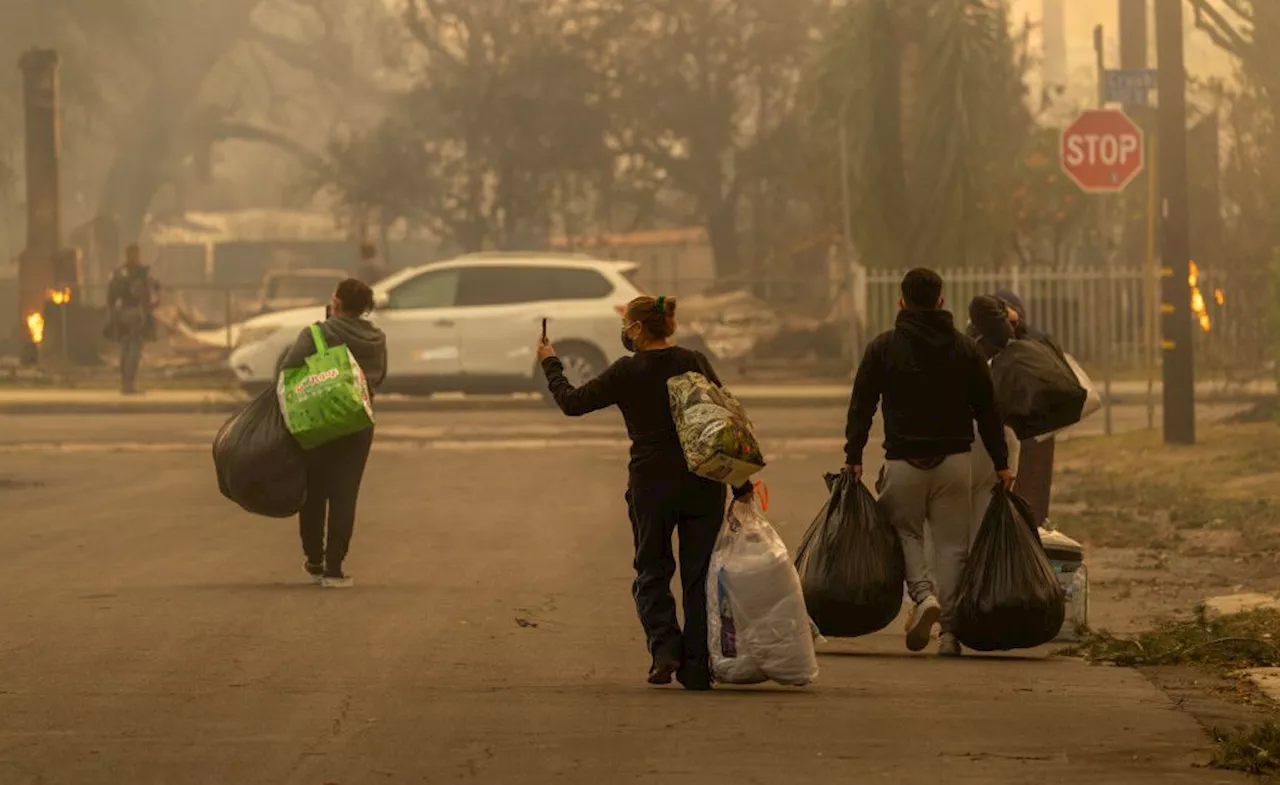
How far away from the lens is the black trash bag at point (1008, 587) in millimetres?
10914

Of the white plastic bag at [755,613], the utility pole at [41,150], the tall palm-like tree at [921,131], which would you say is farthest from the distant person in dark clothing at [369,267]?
the white plastic bag at [755,613]

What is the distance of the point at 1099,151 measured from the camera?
2644 cm

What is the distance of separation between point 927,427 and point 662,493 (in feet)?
4.64

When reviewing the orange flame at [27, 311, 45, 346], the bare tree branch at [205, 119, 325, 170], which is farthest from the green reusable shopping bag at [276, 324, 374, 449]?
the bare tree branch at [205, 119, 325, 170]

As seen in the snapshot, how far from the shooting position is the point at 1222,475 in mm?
20672

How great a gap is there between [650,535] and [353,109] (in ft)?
315

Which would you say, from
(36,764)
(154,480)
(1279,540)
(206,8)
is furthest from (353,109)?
(36,764)

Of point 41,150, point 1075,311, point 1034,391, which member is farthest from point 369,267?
point 1034,391

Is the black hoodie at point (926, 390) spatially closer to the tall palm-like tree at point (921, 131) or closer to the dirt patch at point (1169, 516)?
the dirt patch at point (1169, 516)

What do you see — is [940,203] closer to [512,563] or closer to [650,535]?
[512,563]

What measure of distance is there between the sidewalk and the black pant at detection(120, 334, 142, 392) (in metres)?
0.28

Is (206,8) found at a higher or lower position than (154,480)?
higher

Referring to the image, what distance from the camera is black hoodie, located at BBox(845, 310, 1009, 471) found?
11.1 metres

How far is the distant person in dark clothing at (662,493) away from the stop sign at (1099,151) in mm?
16340
